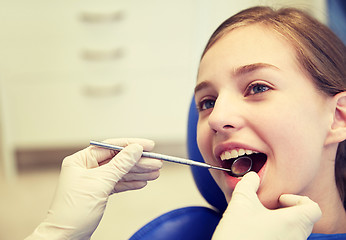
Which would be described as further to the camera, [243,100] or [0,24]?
[0,24]

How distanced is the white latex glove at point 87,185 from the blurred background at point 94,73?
4.40 ft

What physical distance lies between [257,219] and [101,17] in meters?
1.90

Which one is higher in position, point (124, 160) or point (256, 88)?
point (256, 88)

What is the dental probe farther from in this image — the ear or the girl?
the ear

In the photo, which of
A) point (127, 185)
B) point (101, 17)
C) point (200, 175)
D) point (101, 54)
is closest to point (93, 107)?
point (101, 54)

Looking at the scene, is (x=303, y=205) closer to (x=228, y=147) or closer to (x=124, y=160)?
(x=228, y=147)

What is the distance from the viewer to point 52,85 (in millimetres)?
2533

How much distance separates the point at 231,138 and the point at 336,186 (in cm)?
35

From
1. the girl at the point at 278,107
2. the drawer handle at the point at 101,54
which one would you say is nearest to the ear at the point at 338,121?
the girl at the point at 278,107

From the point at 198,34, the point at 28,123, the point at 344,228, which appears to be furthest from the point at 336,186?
the point at 28,123

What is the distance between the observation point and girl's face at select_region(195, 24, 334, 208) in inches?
34.6

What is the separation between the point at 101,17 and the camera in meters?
2.43

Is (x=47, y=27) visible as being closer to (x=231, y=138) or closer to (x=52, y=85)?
(x=52, y=85)

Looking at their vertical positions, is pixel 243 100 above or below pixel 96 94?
above
